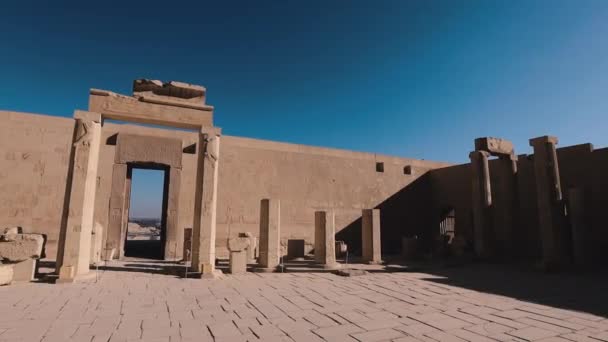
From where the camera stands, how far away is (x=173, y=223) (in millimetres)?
12305

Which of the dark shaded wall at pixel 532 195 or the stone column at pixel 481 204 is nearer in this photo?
the dark shaded wall at pixel 532 195

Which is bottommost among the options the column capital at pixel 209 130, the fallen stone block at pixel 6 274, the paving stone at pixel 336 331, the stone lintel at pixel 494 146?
the paving stone at pixel 336 331

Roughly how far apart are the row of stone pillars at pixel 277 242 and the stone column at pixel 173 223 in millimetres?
2600

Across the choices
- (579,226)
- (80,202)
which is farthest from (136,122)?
(579,226)

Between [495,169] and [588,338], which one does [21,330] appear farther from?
[495,169]

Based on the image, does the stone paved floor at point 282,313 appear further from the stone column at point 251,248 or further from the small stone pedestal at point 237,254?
the stone column at point 251,248

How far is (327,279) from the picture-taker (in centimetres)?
830

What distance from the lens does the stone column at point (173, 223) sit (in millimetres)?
12109

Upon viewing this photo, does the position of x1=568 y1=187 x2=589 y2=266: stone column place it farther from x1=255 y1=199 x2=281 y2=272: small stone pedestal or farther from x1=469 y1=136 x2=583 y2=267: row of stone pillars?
x1=255 y1=199 x2=281 y2=272: small stone pedestal

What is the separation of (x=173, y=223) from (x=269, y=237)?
4.46 m

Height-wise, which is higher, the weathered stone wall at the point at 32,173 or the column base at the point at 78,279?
the weathered stone wall at the point at 32,173

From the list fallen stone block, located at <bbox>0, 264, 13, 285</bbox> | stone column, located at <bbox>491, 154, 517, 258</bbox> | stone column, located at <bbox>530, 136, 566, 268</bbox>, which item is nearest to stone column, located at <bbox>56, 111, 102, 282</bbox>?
fallen stone block, located at <bbox>0, 264, 13, 285</bbox>

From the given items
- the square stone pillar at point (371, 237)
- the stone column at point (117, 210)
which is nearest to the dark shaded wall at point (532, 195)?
the square stone pillar at point (371, 237)

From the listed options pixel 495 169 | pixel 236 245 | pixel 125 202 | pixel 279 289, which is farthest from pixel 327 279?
pixel 495 169
